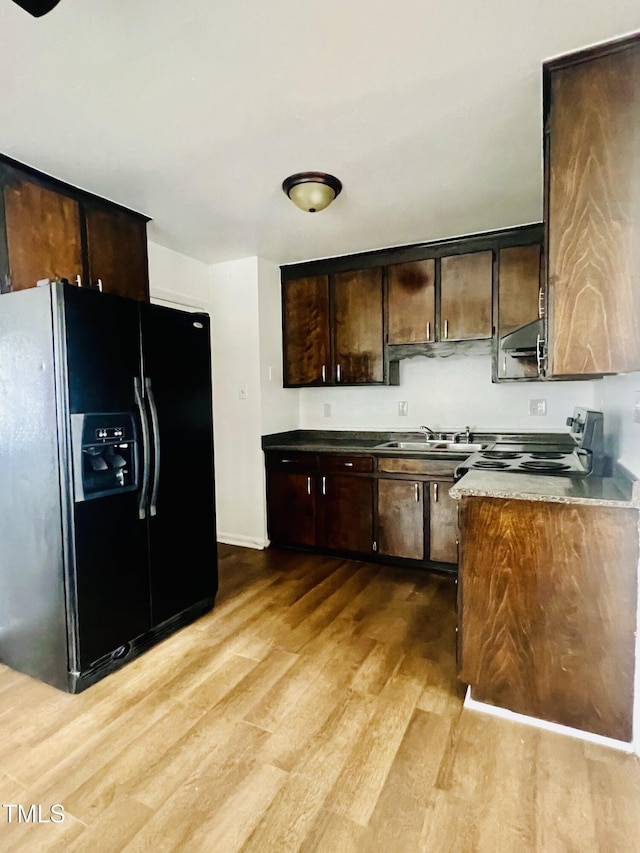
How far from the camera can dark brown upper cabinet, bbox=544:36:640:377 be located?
1.43m

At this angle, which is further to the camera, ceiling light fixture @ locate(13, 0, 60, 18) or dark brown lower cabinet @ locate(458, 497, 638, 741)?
dark brown lower cabinet @ locate(458, 497, 638, 741)

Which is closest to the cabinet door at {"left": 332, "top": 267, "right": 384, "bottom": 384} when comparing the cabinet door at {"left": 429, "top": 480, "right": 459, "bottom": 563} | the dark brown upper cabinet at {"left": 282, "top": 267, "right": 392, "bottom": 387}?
the dark brown upper cabinet at {"left": 282, "top": 267, "right": 392, "bottom": 387}

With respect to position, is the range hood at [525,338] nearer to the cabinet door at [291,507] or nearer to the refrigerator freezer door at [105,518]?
the cabinet door at [291,507]

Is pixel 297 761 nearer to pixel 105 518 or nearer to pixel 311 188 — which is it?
pixel 105 518

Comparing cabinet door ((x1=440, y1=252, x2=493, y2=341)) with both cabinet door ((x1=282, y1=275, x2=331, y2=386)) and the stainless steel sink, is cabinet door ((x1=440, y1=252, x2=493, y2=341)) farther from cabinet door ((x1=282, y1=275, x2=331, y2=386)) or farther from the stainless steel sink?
cabinet door ((x1=282, y1=275, x2=331, y2=386))

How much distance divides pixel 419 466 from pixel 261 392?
140 cm

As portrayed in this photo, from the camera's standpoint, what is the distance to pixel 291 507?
3.63 meters

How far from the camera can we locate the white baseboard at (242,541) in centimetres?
375

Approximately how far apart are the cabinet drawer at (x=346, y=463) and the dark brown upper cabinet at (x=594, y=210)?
1894 mm

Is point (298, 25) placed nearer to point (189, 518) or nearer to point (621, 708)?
point (189, 518)

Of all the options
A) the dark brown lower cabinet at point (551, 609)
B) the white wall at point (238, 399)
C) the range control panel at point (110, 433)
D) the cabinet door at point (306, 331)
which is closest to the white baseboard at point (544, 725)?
the dark brown lower cabinet at point (551, 609)

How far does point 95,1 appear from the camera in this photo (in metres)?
1.26

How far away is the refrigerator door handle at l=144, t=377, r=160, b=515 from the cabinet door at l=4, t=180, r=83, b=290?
0.69m

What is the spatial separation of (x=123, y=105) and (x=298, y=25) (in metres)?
0.76
